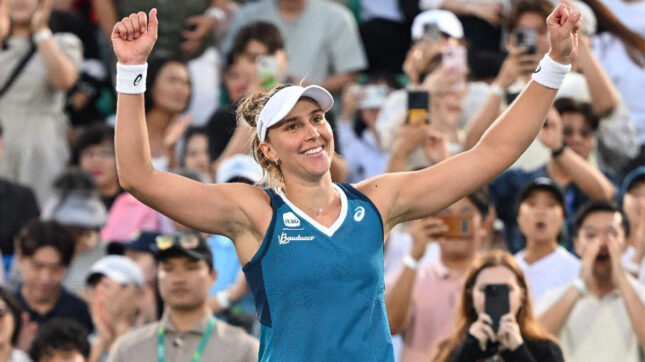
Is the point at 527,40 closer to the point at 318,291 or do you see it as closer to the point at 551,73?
the point at 551,73

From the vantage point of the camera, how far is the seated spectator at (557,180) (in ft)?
31.8

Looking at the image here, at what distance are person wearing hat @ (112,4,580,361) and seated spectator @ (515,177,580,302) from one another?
3146mm

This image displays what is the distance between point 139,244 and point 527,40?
2771 mm

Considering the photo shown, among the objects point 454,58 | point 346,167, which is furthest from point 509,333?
point 454,58

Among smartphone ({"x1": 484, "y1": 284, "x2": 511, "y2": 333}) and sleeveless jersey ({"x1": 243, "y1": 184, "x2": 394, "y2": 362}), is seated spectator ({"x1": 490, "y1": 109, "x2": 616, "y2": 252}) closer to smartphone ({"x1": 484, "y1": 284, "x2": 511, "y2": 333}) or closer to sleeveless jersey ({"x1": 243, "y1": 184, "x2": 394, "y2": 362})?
smartphone ({"x1": 484, "y1": 284, "x2": 511, "y2": 333})

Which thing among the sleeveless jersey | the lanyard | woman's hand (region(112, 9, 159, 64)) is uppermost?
woman's hand (region(112, 9, 159, 64))

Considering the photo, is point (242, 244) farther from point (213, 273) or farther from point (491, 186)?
point (491, 186)

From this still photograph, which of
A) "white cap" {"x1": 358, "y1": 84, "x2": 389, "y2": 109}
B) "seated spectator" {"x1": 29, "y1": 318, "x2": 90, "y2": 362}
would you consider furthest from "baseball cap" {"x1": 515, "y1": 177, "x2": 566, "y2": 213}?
"white cap" {"x1": 358, "y1": 84, "x2": 389, "y2": 109}

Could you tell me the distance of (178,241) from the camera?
27.6ft

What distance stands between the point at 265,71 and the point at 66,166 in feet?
6.32

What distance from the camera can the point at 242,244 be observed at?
5.70 meters

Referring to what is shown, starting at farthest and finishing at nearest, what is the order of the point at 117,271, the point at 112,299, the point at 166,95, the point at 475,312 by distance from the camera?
the point at 166,95 → the point at 117,271 → the point at 112,299 → the point at 475,312

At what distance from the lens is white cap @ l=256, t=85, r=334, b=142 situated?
224 inches

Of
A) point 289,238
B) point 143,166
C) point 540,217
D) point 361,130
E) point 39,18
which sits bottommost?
point 361,130
